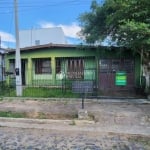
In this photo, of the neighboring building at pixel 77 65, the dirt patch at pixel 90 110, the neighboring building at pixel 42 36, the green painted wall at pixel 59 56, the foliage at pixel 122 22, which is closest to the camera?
the dirt patch at pixel 90 110

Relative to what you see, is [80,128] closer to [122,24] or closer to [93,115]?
[93,115]

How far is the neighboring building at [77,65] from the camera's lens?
1894 cm

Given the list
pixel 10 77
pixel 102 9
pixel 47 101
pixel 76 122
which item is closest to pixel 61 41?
pixel 10 77

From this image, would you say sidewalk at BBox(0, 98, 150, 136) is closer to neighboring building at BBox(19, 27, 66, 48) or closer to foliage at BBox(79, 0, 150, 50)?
foliage at BBox(79, 0, 150, 50)

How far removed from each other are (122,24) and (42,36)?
26647 millimetres

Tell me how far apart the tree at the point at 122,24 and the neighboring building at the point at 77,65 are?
1399mm

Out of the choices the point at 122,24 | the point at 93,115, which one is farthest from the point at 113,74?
the point at 93,115

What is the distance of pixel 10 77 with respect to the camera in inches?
870

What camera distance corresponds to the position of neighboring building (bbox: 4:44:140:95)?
18938 mm

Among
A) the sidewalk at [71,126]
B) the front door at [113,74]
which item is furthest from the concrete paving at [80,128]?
the front door at [113,74]

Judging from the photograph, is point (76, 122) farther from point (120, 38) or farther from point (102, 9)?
point (102, 9)

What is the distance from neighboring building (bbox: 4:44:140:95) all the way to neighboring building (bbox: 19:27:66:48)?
15.5 meters

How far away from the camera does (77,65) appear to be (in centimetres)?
2103

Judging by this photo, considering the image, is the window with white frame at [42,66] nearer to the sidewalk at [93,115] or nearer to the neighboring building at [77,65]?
the neighboring building at [77,65]
